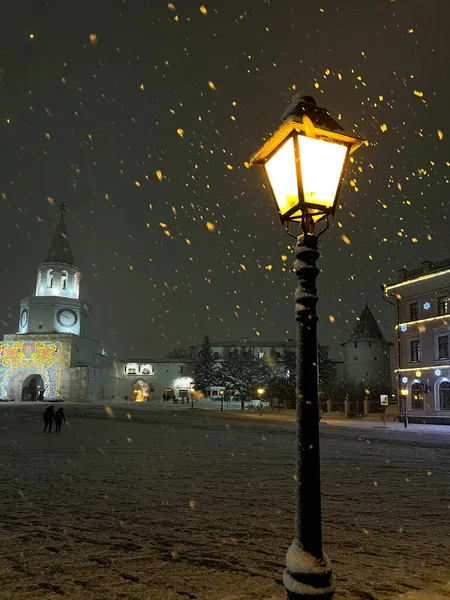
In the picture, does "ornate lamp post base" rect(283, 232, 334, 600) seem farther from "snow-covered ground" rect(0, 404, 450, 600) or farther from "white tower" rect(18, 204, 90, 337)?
"white tower" rect(18, 204, 90, 337)

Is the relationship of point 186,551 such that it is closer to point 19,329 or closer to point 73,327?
point 73,327

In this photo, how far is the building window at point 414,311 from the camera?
41531mm

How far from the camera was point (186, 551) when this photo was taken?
5.98 metres

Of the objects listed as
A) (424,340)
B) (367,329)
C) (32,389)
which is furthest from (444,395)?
(32,389)

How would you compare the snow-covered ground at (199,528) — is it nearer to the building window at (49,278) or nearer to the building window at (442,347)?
the building window at (442,347)

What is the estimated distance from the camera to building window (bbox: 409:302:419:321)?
4153 cm

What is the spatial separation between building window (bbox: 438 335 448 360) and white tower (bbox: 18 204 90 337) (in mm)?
66734

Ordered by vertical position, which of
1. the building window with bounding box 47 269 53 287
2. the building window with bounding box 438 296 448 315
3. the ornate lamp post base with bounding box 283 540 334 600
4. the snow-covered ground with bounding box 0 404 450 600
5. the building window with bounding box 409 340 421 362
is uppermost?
the building window with bounding box 47 269 53 287

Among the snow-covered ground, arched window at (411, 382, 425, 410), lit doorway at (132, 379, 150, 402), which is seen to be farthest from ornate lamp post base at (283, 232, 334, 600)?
lit doorway at (132, 379, 150, 402)

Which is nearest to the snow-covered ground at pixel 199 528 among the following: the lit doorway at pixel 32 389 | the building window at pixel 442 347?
the building window at pixel 442 347

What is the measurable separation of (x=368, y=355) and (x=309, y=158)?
80.6 meters

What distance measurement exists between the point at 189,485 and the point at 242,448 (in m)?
8.57

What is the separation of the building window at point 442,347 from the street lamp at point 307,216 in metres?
37.8

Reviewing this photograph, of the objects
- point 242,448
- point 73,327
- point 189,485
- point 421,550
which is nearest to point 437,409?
point 242,448
